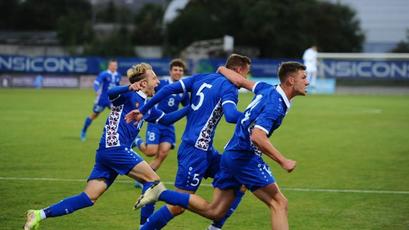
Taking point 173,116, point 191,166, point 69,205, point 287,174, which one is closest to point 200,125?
point 191,166

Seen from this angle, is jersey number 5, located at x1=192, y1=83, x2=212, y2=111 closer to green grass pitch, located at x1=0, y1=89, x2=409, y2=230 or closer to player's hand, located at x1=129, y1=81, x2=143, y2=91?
player's hand, located at x1=129, y1=81, x2=143, y2=91

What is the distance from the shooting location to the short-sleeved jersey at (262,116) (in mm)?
7734

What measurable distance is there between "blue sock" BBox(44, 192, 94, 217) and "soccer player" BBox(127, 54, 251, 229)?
2.67ft

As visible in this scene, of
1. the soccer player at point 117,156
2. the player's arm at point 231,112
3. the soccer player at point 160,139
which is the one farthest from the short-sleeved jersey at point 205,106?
the soccer player at point 160,139

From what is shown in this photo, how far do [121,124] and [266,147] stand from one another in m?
2.37

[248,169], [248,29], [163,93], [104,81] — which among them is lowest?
[248,29]

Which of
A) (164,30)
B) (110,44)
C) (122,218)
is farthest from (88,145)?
(164,30)

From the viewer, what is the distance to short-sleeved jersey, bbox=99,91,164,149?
914 centimetres

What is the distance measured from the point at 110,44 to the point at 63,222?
196 ft

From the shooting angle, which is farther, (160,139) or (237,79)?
(160,139)

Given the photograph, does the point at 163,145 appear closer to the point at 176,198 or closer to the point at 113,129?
the point at 113,129

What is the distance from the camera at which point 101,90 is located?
72.5 feet

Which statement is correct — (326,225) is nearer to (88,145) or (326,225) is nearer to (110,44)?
(88,145)

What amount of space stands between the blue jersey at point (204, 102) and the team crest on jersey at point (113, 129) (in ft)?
1.27
